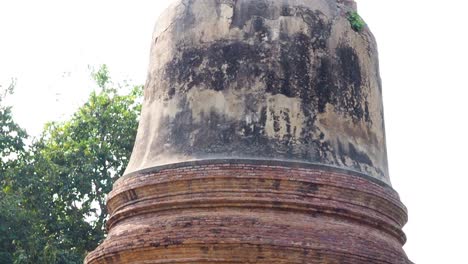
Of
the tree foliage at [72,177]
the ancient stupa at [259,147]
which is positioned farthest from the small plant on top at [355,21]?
the tree foliage at [72,177]

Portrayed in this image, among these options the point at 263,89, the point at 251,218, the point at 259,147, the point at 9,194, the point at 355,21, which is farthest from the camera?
the point at 9,194

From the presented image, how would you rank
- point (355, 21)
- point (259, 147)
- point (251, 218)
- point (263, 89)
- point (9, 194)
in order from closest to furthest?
point (251, 218), point (259, 147), point (263, 89), point (355, 21), point (9, 194)

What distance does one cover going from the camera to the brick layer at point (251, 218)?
712 cm

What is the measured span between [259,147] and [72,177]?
29.3ft

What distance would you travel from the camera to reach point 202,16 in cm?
834

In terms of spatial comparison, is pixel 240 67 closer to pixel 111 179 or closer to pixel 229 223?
pixel 229 223

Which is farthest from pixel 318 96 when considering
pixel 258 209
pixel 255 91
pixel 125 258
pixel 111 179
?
pixel 111 179

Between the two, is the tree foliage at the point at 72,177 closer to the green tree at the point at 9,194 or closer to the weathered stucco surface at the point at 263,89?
the green tree at the point at 9,194

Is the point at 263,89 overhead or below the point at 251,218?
overhead

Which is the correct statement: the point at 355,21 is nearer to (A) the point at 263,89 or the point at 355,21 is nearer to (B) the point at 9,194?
(A) the point at 263,89

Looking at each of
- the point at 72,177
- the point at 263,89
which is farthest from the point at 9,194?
the point at 263,89

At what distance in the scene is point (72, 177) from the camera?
15.9m

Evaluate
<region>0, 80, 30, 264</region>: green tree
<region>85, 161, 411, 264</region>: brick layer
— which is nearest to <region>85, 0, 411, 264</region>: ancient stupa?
<region>85, 161, 411, 264</region>: brick layer

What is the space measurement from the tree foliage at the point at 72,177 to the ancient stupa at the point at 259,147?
6.60 m
